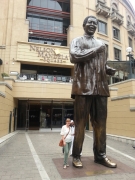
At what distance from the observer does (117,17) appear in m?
26.6

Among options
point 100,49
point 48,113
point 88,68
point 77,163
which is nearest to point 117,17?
point 48,113

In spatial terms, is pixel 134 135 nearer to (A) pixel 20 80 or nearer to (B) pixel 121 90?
(B) pixel 121 90

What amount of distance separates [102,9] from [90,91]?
23.7 metres

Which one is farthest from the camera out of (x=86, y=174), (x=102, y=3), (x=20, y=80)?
(x=102, y=3)

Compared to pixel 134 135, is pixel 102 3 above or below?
above

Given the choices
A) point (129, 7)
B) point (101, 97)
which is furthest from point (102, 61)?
point (129, 7)

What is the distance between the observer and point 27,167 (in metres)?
4.81

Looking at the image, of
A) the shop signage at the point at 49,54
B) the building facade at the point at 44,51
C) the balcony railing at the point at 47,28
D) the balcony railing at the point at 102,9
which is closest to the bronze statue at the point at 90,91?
the building facade at the point at 44,51

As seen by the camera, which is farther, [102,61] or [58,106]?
[58,106]

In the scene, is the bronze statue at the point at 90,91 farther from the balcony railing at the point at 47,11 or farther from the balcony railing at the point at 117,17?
the balcony railing at the point at 117,17

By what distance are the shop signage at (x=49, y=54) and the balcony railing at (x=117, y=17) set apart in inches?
445

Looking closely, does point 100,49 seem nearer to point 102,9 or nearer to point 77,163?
point 77,163

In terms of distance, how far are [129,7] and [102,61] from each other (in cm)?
3162

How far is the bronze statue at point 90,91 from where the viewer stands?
15.0 feet
